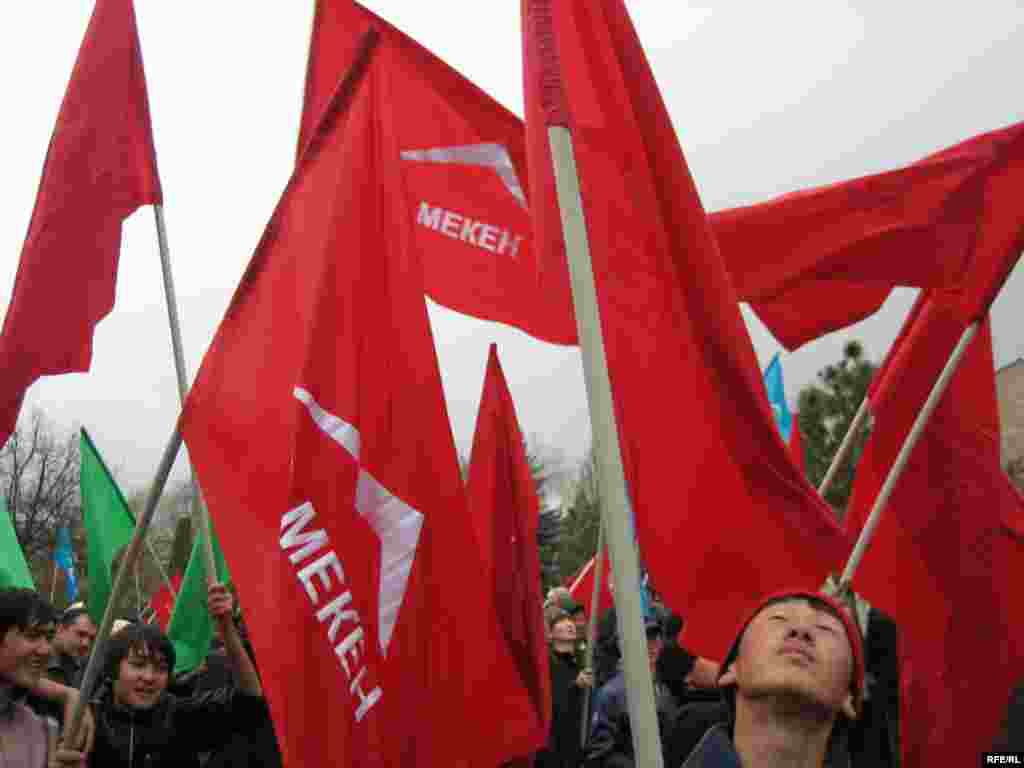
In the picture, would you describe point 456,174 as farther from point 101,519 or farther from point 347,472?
point 101,519

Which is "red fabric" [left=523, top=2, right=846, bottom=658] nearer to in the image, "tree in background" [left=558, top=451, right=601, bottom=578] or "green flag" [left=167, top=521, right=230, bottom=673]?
"green flag" [left=167, top=521, right=230, bottom=673]

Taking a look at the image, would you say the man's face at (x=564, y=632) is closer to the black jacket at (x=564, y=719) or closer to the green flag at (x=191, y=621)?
the black jacket at (x=564, y=719)

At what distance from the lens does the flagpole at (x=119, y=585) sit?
148 inches

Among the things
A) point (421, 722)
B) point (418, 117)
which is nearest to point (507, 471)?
point (418, 117)

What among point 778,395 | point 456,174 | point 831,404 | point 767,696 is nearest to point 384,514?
point 767,696

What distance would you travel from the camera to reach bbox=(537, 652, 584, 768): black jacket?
7246 mm

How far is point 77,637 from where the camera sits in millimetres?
6738

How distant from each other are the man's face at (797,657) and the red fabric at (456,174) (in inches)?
116

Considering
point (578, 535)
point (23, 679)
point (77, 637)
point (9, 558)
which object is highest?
point (9, 558)

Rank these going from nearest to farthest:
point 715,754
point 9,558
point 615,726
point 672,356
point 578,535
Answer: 1. point 715,754
2. point 672,356
3. point 615,726
4. point 9,558
5. point 578,535

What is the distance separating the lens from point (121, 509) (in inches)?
376

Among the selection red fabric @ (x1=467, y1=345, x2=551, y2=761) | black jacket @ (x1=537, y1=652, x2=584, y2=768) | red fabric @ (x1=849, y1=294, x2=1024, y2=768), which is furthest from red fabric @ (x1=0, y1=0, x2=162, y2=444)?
black jacket @ (x1=537, y1=652, x2=584, y2=768)

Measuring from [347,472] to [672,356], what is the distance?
1005 mm

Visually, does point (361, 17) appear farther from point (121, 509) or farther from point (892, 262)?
point (121, 509)
